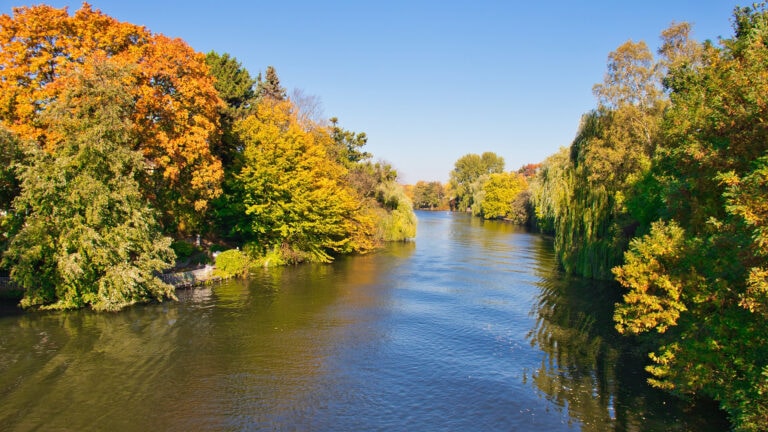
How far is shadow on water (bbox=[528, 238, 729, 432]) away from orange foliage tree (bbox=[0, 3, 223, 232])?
23.8 m

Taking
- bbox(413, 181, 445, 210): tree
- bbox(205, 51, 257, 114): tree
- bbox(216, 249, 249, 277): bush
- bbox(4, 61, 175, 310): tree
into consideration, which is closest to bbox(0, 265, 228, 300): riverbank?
bbox(216, 249, 249, 277): bush

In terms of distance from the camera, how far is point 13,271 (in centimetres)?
2391

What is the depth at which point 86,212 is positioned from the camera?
24.2 m

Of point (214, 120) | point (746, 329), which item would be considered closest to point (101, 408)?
point (746, 329)

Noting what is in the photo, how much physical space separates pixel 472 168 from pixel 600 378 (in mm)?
144802

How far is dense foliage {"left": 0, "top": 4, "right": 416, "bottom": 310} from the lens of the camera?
24203 millimetres

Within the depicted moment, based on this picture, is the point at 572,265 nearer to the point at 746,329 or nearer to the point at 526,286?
the point at 526,286

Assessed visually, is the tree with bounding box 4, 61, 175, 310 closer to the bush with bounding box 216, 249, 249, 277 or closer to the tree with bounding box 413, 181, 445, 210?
the bush with bounding box 216, 249, 249, 277

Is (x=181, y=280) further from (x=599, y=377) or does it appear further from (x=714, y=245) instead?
(x=714, y=245)

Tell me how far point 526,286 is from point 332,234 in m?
20.0

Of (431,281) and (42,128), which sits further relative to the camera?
(431,281)

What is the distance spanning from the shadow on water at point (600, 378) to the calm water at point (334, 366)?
0.08 m

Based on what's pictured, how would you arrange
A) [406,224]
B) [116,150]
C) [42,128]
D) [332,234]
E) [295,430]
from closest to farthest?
[295,430] < [116,150] < [42,128] < [332,234] < [406,224]

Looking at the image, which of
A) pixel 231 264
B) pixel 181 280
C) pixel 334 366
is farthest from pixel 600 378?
pixel 231 264
